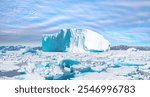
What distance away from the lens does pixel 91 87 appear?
13.6 feet

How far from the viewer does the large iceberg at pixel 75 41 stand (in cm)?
420

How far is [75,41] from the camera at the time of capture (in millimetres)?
4246

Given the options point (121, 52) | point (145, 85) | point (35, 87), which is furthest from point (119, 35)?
point (35, 87)

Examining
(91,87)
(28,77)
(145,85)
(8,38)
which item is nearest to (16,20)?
(8,38)

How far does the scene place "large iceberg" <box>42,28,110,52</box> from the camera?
13.8ft

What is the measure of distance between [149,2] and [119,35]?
33 centimetres

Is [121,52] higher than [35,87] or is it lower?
higher

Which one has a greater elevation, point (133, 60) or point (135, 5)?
point (135, 5)

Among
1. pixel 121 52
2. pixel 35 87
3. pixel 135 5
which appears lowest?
pixel 35 87

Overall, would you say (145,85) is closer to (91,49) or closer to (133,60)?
(133,60)

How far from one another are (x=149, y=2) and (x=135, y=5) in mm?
107

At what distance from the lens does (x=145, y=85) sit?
4.17 metres

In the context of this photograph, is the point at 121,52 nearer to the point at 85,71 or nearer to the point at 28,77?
the point at 85,71

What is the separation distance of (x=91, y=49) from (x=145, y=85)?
1.56 feet
